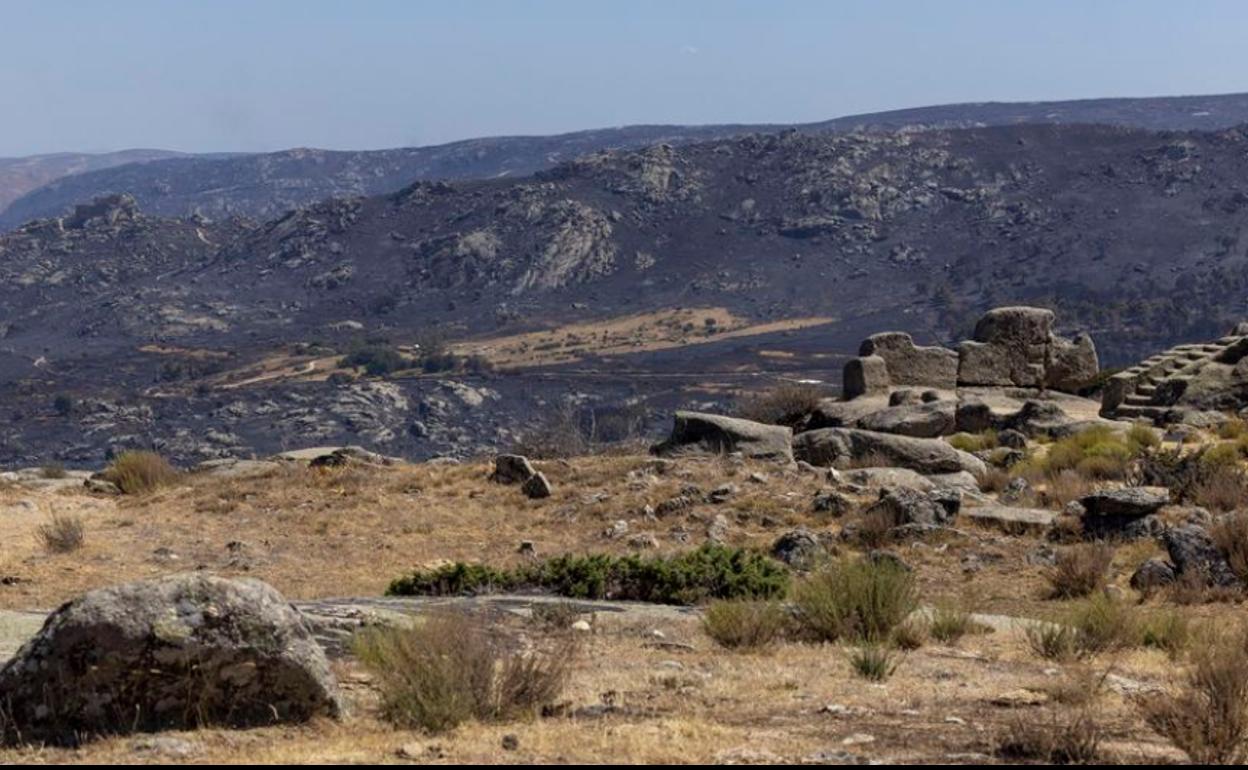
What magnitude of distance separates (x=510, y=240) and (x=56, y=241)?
142 ft

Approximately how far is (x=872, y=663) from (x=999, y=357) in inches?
884

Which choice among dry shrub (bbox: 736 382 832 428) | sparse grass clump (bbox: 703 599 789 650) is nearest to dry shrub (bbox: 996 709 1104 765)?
sparse grass clump (bbox: 703 599 789 650)

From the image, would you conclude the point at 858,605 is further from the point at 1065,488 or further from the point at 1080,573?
the point at 1065,488

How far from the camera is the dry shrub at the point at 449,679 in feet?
21.6

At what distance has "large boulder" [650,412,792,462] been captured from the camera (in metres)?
20.5

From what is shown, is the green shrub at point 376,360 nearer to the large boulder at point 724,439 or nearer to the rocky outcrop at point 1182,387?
the rocky outcrop at point 1182,387

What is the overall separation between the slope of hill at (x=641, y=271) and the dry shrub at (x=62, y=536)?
47742 mm

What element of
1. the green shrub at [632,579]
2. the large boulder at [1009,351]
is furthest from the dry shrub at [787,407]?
the green shrub at [632,579]

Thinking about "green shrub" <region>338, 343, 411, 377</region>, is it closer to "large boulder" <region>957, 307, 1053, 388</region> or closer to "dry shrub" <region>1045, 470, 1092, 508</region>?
"large boulder" <region>957, 307, 1053, 388</region>

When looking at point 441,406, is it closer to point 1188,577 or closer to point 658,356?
point 658,356

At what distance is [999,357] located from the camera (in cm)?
2959

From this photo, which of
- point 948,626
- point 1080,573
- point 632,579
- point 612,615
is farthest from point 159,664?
point 1080,573

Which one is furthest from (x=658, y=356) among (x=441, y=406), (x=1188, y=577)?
(x=1188, y=577)

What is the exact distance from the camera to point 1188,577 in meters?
12.6
